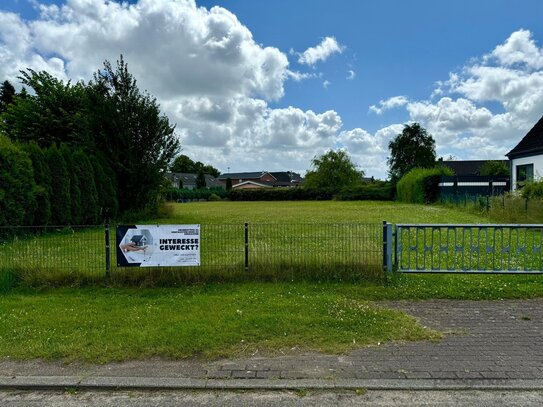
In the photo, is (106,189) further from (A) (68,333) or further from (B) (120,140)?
(A) (68,333)

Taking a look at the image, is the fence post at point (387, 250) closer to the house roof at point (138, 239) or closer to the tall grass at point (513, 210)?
the house roof at point (138, 239)

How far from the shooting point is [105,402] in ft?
11.0

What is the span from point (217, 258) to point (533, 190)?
15.8 meters

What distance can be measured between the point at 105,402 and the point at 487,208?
21.0m

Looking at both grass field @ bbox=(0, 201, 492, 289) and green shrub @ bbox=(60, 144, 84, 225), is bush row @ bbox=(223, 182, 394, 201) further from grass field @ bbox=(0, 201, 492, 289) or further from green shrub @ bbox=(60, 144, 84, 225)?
grass field @ bbox=(0, 201, 492, 289)

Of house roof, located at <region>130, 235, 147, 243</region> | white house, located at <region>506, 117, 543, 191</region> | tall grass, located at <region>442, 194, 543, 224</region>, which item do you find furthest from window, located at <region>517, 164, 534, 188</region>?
house roof, located at <region>130, 235, 147, 243</region>

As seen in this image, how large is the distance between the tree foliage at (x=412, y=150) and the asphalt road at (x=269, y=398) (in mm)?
66049

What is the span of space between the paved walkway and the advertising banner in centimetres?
280

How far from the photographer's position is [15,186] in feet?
37.8

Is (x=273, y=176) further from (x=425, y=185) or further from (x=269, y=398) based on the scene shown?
(x=269, y=398)

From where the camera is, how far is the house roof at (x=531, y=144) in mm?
24614

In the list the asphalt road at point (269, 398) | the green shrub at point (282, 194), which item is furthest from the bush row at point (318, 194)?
the asphalt road at point (269, 398)

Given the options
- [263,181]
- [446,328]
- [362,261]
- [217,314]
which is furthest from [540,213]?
[263,181]

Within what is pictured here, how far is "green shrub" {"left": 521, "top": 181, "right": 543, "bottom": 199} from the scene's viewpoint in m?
16.5
